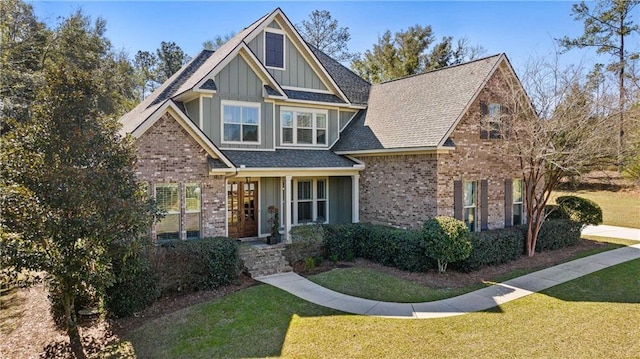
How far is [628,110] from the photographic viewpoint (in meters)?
14.9

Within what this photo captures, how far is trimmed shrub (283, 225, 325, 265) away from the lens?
13887mm

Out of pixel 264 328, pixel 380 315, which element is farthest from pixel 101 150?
pixel 380 315

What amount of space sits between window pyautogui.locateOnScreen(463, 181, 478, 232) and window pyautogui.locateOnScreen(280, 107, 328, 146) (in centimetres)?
666

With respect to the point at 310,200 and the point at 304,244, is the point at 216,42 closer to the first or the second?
the point at 310,200

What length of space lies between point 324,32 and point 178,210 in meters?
33.1

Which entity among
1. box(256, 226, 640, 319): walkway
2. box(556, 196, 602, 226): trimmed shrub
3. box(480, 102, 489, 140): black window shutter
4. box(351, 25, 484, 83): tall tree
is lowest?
box(256, 226, 640, 319): walkway

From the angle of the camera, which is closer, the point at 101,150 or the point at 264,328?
the point at 101,150

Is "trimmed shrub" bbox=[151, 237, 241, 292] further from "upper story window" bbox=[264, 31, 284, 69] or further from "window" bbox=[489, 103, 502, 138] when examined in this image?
"window" bbox=[489, 103, 502, 138]

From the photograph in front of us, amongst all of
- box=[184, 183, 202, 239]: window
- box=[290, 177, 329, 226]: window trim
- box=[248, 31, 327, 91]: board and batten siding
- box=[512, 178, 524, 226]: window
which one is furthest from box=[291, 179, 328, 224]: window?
box=[512, 178, 524, 226]: window

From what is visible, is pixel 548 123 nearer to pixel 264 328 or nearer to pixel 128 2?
pixel 264 328

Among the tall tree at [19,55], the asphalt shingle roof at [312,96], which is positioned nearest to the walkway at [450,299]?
the asphalt shingle roof at [312,96]

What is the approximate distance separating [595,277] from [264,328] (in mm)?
10683

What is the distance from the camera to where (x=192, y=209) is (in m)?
12.9

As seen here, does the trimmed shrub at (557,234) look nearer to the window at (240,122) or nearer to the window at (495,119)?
the window at (495,119)
